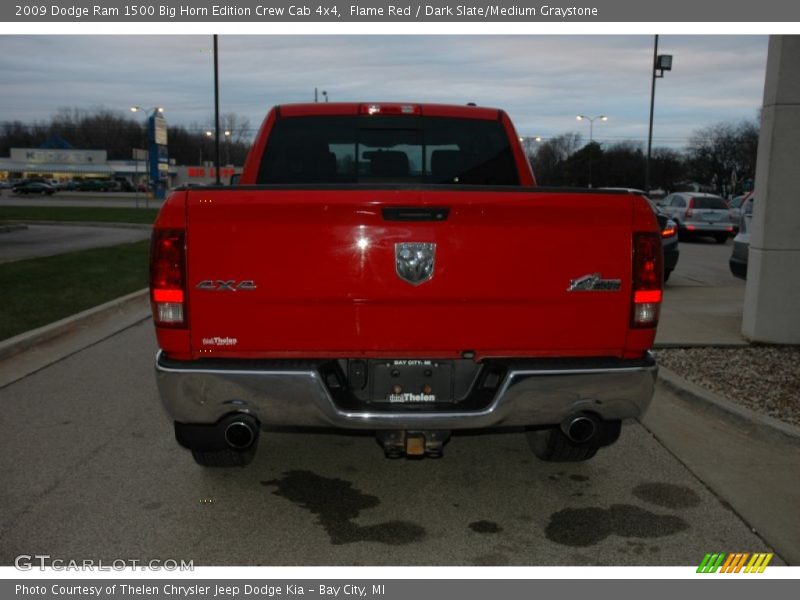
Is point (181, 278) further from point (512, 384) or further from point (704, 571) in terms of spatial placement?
point (704, 571)

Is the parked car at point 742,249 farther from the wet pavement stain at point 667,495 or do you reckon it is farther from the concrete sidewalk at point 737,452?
the wet pavement stain at point 667,495

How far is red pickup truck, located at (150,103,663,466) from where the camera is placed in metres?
3.42

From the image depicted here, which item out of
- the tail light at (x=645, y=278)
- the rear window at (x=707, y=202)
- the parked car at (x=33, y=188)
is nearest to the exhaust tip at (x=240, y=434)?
the tail light at (x=645, y=278)

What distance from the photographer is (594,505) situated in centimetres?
409

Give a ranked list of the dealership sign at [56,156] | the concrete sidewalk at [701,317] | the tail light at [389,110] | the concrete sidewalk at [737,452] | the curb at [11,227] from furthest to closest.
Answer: the dealership sign at [56,156], the curb at [11,227], the concrete sidewalk at [701,317], the tail light at [389,110], the concrete sidewalk at [737,452]

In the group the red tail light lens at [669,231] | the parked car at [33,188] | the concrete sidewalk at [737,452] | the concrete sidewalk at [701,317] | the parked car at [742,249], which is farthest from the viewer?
the parked car at [33,188]

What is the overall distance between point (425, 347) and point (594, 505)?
4.63 ft

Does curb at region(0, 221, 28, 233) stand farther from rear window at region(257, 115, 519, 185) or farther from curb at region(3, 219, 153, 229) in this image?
rear window at region(257, 115, 519, 185)

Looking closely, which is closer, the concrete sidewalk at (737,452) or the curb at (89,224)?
the concrete sidewalk at (737,452)

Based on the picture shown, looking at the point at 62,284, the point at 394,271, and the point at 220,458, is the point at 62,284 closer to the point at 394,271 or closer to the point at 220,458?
the point at 220,458

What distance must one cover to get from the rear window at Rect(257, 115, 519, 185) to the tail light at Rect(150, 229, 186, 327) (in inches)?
→ 69.8

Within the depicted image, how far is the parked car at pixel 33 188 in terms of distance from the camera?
73312 millimetres
